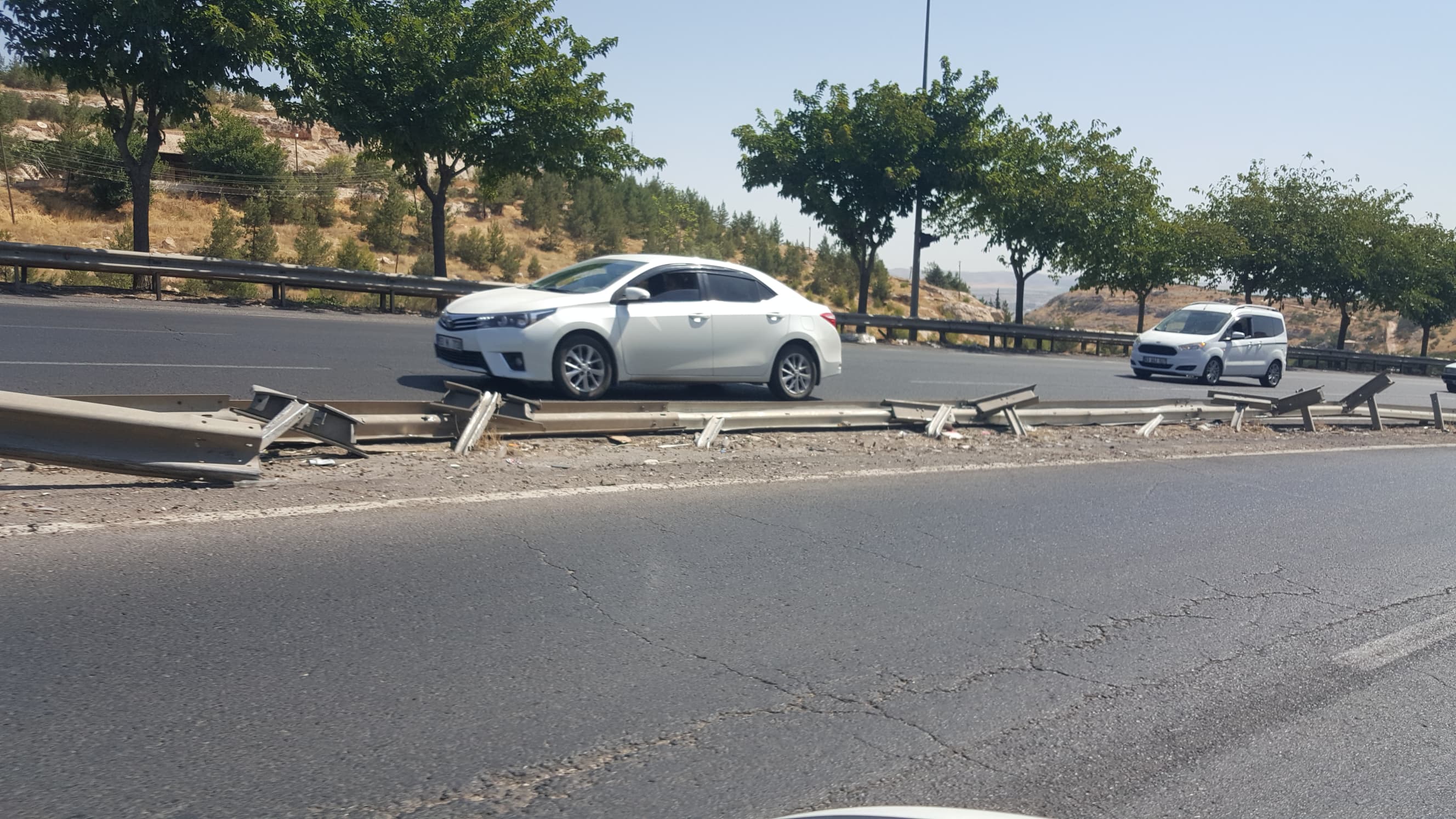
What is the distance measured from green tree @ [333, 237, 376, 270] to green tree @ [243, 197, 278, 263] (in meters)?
2.17

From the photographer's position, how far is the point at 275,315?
20.1 metres

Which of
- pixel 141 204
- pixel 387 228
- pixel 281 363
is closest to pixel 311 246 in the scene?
pixel 387 228

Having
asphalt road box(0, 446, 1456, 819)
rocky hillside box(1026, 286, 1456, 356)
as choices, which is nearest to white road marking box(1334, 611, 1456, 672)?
asphalt road box(0, 446, 1456, 819)

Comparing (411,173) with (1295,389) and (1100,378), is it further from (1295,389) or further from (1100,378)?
(1295,389)

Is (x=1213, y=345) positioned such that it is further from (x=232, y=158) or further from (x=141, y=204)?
(x=232, y=158)

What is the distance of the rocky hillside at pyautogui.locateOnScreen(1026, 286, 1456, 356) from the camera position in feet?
267

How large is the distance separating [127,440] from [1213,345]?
23.4 metres

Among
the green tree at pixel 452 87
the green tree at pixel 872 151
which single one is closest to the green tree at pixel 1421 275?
the green tree at pixel 872 151

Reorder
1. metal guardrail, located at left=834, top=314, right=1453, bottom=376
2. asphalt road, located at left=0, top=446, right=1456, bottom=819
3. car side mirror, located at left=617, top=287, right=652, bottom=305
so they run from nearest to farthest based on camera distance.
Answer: asphalt road, located at left=0, top=446, right=1456, bottom=819 < car side mirror, located at left=617, top=287, right=652, bottom=305 < metal guardrail, located at left=834, top=314, right=1453, bottom=376

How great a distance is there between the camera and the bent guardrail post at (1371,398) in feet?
55.6

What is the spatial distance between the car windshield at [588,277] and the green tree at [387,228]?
35.5 m

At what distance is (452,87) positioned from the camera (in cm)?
2553

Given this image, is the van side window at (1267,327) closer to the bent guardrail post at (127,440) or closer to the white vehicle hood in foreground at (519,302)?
the white vehicle hood in foreground at (519,302)

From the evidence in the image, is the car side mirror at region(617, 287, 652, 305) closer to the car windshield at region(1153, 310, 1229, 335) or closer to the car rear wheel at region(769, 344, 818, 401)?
the car rear wheel at region(769, 344, 818, 401)
